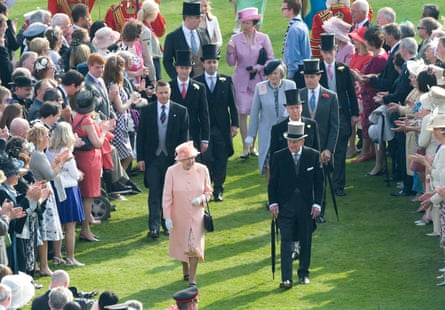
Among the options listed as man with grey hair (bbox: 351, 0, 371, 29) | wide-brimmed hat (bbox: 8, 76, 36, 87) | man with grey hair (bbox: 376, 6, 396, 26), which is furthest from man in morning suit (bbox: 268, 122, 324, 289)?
man with grey hair (bbox: 351, 0, 371, 29)

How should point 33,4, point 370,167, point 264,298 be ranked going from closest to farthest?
point 264,298 < point 370,167 < point 33,4

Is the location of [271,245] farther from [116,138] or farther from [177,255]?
[116,138]

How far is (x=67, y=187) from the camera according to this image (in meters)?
16.6

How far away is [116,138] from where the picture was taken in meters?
19.2

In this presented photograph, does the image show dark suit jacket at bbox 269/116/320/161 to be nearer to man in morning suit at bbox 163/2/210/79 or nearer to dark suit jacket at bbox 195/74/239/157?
dark suit jacket at bbox 195/74/239/157

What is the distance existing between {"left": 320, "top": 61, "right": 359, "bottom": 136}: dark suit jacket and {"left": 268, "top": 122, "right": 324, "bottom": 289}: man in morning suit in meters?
3.56

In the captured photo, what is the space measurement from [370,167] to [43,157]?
681cm

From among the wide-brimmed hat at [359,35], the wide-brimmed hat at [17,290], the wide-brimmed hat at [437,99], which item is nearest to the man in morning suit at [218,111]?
the wide-brimmed hat at [359,35]

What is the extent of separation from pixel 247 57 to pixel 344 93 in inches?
88.7

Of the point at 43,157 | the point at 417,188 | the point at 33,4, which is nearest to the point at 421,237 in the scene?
the point at 417,188

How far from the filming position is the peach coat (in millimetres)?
16016

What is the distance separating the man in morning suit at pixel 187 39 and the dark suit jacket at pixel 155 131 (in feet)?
9.13

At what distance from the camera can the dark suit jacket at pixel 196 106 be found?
18688mm

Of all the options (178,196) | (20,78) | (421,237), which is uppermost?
(20,78)
